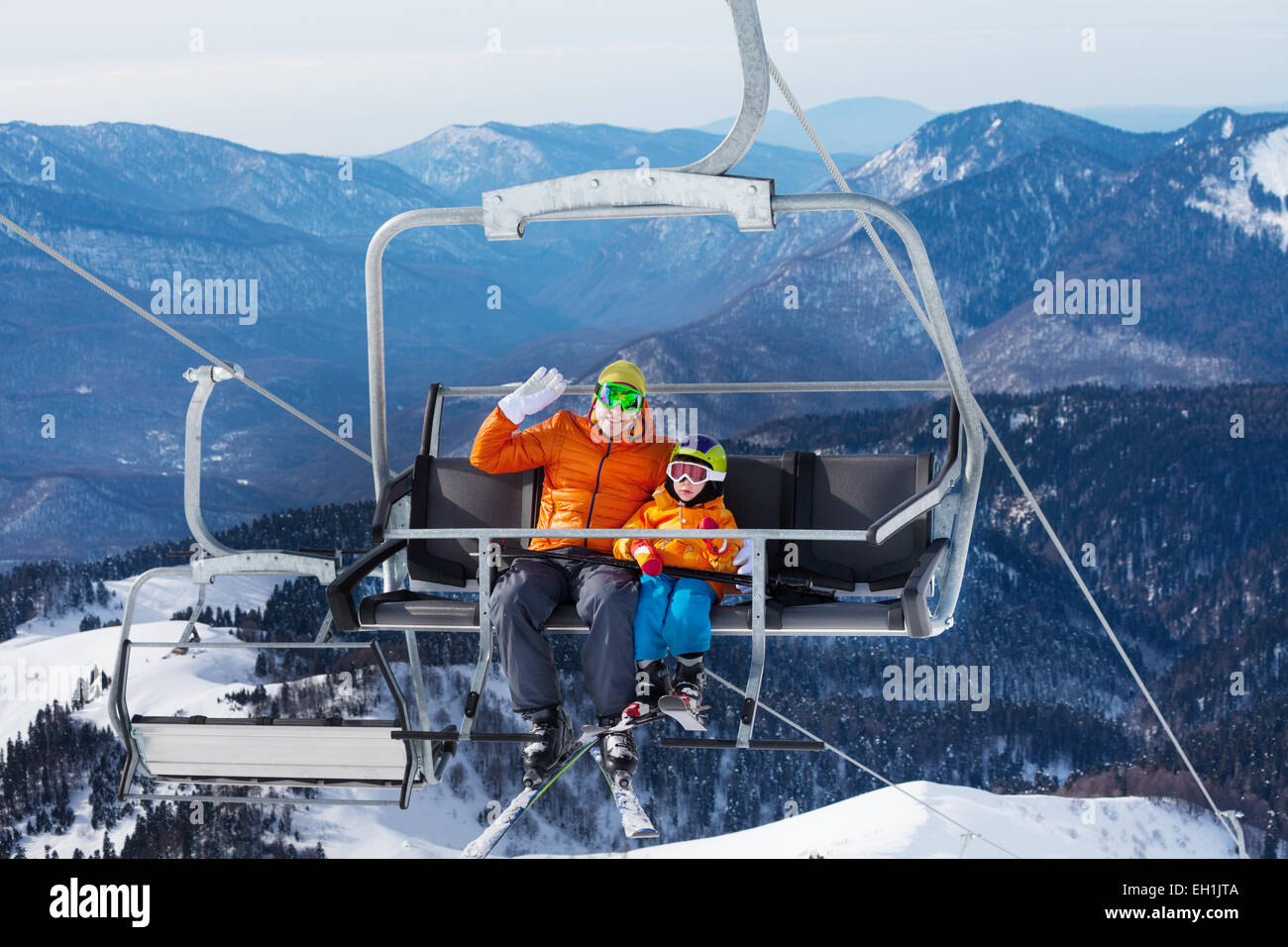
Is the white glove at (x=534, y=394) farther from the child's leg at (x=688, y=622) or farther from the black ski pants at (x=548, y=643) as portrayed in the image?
the child's leg at (x=688, y=622)

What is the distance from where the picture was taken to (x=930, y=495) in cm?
515

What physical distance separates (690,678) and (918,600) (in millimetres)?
874

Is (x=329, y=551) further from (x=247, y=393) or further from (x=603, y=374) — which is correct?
(x=247, y=393)

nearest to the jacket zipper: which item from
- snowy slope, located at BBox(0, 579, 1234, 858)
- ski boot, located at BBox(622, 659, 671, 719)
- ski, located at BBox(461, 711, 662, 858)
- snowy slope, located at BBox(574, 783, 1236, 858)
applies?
ski boot, located at BBox(622, 659, 671, 719)

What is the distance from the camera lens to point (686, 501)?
5316 millimetres

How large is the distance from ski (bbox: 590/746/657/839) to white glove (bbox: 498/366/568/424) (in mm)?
1390

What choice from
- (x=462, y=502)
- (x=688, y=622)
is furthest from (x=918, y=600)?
(x=462, y=502)

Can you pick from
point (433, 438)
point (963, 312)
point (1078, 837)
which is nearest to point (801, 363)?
point (963, 312)

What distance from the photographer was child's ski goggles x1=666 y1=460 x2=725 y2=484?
5246mm

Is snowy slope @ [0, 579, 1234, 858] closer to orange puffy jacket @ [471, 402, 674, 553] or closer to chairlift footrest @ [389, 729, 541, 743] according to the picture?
orange puffy jacket @ [471, 402, 674, 553]

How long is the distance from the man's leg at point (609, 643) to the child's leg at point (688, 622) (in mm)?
138

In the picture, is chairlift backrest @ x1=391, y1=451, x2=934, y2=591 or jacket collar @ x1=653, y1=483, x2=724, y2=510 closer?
jacket collar @ x1=653, y1=483, x2=724, y2=510

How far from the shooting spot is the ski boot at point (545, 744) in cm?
478

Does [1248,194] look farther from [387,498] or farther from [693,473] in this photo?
[387,498]
